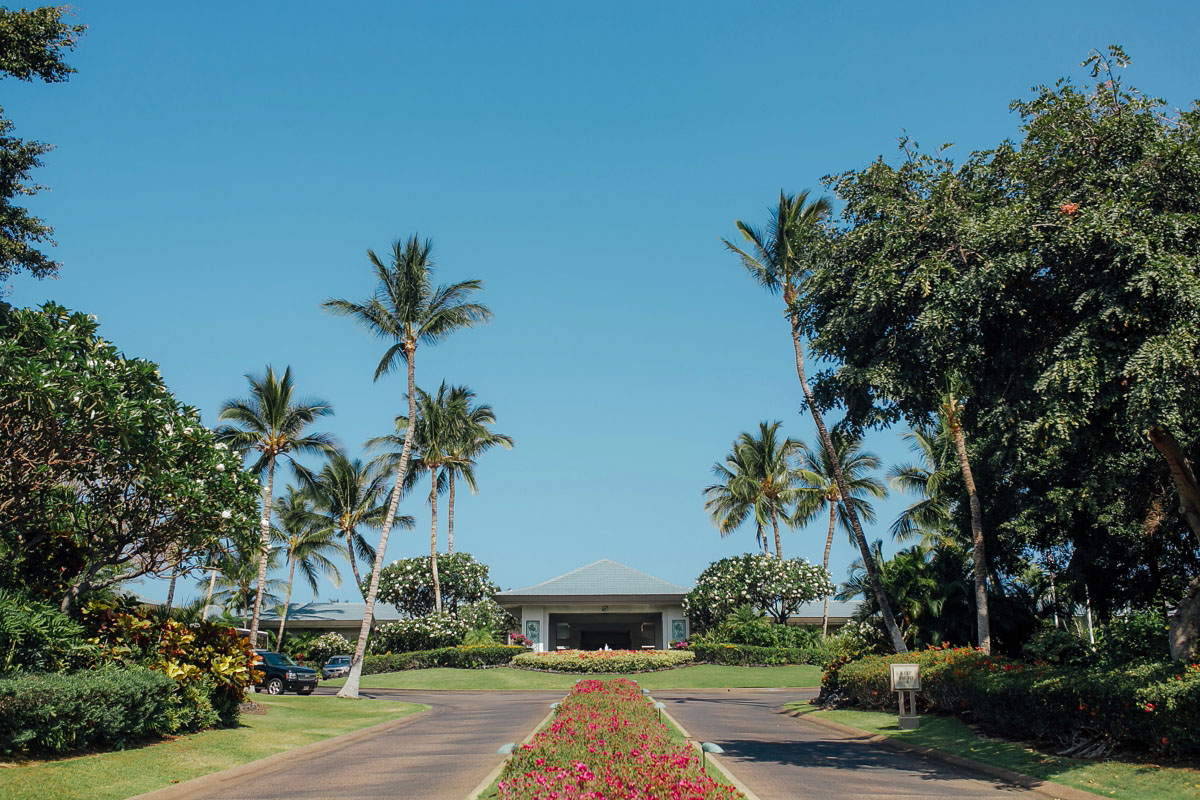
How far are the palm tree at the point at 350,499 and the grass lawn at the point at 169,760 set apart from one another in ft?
91.4

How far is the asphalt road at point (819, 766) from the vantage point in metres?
11.1

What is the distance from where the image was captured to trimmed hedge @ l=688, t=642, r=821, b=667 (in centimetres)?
4175

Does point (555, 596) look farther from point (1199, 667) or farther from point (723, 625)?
point (1199, 667)

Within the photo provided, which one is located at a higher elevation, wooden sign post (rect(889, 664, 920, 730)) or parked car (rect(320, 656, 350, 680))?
wooden sign post (rect(889, 664, 920, 730))

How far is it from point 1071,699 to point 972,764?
5.66 ft

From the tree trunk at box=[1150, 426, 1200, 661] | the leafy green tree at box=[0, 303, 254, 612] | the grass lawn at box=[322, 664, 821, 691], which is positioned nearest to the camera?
the tree trunk at box=[1150, 426, 1200, 661]

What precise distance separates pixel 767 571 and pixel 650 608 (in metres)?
7.75

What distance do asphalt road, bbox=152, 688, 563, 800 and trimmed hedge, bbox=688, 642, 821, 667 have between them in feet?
72.0

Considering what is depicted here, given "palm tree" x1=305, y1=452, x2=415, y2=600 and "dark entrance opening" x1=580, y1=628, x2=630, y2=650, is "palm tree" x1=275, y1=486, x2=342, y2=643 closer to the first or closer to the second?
"palm tree" x1=305, y1=452, x2=415, y2=600

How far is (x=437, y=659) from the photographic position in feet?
142

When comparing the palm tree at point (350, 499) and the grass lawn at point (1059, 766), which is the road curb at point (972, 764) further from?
the palm tree at point (350, 499)

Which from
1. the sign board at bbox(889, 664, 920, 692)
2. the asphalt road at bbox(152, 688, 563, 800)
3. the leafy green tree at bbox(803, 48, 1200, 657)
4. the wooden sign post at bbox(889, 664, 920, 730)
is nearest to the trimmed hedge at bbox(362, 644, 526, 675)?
the asphalt road at bbox(152, 688, 563, 800)

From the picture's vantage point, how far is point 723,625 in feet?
147

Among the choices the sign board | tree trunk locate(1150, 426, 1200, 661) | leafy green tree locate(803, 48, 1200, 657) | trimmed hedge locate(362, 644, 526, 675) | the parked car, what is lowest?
the parked car
